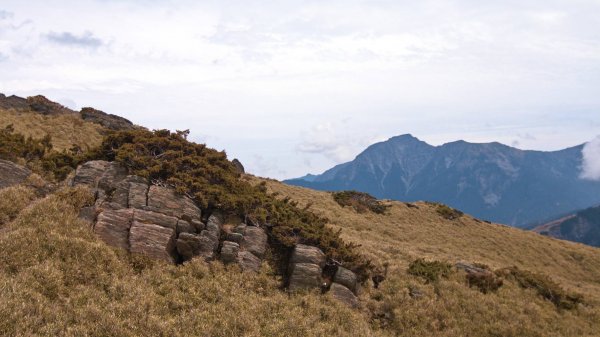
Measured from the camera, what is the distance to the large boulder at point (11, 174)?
18.4m

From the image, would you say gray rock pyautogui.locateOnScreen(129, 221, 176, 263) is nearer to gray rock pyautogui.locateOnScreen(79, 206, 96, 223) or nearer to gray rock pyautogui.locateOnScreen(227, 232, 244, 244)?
gray rock pyautogui.locateOnScreen(79, 206, 96, 223)

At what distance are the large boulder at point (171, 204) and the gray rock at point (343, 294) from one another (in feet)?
24.5

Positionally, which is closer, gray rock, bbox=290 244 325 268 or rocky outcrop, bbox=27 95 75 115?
gray rock, bbox=290 244 325 268

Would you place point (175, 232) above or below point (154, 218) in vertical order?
Result: below

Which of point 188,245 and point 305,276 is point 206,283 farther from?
point 305,276

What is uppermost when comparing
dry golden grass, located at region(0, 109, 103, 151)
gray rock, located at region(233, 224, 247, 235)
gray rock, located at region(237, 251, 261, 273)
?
dry golden grass, located at region(0, 109, 103, 151)

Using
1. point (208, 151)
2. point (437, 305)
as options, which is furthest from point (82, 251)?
point (437, 305)

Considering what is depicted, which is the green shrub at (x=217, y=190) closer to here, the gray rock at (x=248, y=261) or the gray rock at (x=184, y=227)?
the gray rock at (x=248, y=261)

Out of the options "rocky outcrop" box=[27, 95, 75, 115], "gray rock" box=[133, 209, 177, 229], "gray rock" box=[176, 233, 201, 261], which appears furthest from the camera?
"rocky outcrop" box=[27, 95, 75, 115]

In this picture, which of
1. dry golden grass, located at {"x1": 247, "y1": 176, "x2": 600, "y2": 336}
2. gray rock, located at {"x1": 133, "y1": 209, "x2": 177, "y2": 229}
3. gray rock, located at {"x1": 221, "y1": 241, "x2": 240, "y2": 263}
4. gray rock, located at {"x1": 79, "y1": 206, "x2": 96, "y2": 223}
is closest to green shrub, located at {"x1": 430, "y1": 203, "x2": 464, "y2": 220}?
dry golden grass, located at {"x1": 247, "y1": 176, "x2": 600, "y2": 336}

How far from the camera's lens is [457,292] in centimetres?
2158

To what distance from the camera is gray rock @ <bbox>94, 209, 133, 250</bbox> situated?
16.0 meters

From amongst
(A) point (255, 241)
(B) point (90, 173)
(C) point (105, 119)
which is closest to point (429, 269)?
(A) point (255, 241)

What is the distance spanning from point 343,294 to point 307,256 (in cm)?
249
